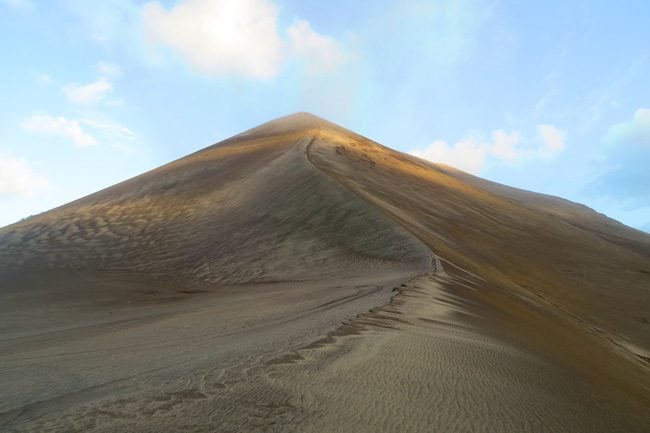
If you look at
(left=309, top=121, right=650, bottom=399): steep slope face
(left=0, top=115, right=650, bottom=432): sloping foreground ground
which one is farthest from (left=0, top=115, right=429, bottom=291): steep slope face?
(left=309, top=121, right=650, bottom=399): steep slope face

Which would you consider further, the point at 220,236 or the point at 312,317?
the point at 220,236

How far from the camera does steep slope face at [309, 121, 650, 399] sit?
5934 mm

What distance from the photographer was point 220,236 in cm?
1269

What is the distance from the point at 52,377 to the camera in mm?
3006

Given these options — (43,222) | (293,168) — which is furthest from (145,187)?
(293,168)

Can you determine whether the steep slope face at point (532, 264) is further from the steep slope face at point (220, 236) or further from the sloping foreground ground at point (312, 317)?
the steep slope face at point (220, 236)

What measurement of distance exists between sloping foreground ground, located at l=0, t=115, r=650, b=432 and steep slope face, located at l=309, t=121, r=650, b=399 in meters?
0.09

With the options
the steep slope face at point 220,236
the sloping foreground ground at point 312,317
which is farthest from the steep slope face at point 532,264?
the steep slope face at point 220,236

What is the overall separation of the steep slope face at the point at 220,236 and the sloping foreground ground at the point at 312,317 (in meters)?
0.07

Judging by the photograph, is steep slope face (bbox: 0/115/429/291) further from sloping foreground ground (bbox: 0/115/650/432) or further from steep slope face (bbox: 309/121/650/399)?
steep slope face (bbox: 309/121/650/399)

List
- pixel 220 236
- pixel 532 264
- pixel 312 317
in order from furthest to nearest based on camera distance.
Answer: pixel 532 264 < pixel 220 236 < pixel 312 317

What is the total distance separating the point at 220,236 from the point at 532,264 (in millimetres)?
8040

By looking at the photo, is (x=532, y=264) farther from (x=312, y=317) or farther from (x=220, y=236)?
(x=312, y=317)

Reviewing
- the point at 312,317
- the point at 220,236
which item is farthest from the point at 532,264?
the point at 312,317
